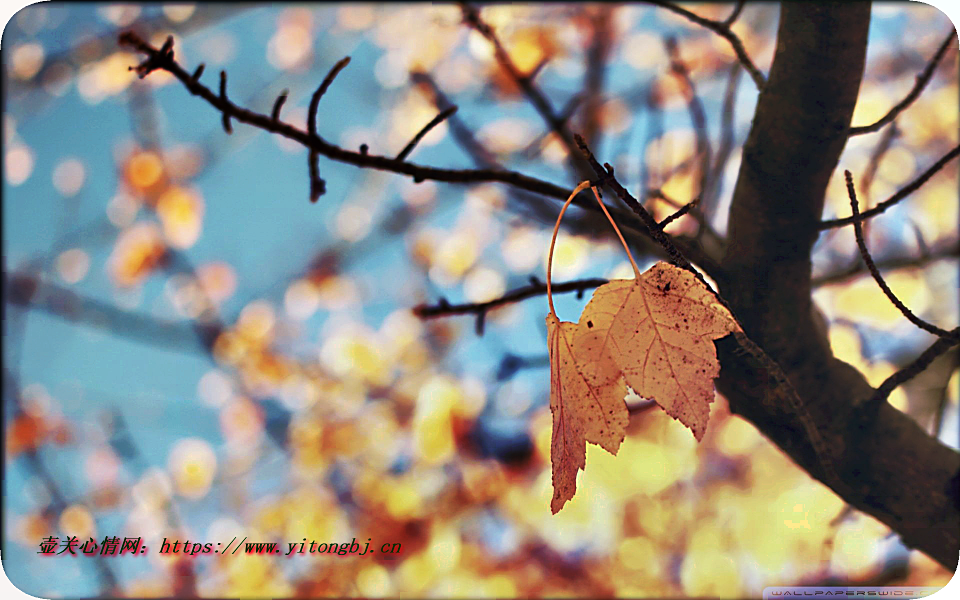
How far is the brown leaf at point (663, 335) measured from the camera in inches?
8.5

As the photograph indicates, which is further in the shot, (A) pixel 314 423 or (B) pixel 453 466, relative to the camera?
(A) pixel 314 423

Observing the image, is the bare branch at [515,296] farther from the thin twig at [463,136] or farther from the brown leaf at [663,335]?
the thin twig at [463,136]

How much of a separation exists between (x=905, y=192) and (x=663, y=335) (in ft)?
0.62

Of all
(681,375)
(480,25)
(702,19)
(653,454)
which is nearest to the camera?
(681,375)

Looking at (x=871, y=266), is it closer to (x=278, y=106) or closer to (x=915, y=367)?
(x=915, y=367)

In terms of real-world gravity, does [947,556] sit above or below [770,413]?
below

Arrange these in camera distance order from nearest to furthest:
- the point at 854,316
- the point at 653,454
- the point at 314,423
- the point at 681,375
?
the point at 681,375, the point at 854,316, the point at 653,454, the point at 314,423

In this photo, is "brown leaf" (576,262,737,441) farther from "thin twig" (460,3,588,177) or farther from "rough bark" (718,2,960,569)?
"thin twig" (460,3,588,177)

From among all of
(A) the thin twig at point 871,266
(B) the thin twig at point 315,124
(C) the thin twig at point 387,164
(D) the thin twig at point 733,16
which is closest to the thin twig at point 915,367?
(A) the thin twig at point 871,266

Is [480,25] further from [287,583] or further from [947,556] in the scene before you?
[287,583]

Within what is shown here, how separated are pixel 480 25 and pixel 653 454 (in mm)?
1025

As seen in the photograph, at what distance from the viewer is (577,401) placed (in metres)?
0.23

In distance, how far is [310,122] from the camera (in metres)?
0.29

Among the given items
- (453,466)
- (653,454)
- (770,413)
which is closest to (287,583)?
(453,466)
